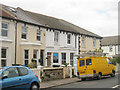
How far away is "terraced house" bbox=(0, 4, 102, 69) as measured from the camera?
19.5m

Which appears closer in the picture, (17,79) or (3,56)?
(17,79)

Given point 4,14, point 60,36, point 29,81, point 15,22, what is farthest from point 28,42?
point 29,81

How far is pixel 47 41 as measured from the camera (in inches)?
885

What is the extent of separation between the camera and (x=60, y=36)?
2438 centimetres

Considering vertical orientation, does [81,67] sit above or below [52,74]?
above

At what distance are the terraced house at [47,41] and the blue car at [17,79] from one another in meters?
8.66

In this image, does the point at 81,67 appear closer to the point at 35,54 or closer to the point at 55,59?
the point at 35,54

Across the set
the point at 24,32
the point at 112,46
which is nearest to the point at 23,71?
the point at 24,32

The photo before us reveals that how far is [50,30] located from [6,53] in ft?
22.5

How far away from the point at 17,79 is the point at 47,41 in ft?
42.4

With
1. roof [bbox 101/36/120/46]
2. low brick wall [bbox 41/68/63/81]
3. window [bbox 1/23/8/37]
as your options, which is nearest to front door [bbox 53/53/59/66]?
low brick wall [bbox 41/68/63/81]

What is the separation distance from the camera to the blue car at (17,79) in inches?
363

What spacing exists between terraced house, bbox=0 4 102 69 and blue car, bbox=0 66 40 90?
8.66 m

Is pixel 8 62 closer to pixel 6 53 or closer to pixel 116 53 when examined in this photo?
pixel 6 53
